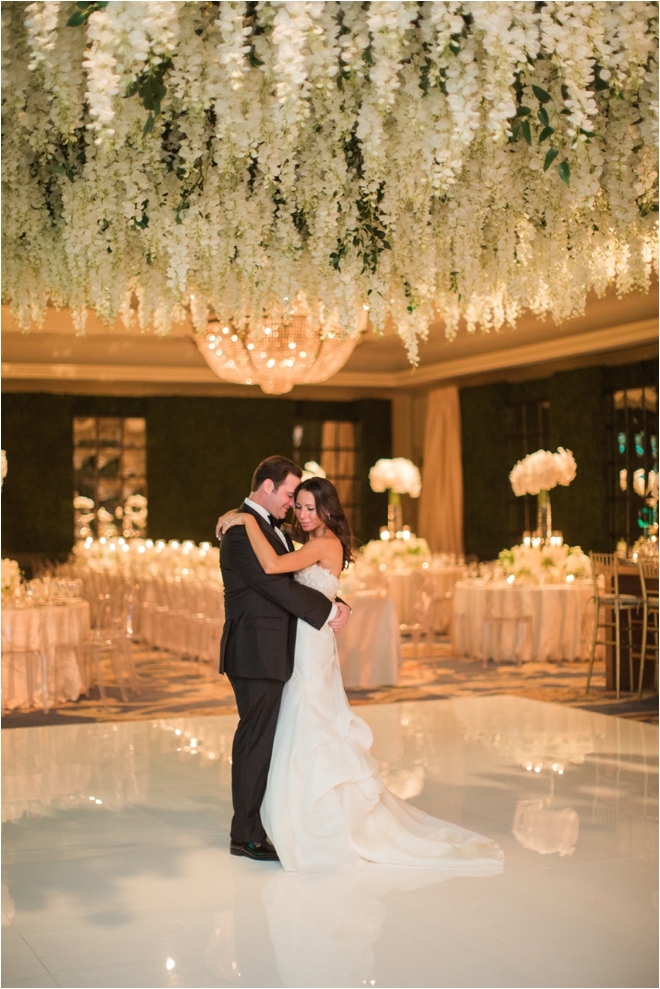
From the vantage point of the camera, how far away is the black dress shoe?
4.27m

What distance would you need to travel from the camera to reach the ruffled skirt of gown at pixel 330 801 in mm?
4117

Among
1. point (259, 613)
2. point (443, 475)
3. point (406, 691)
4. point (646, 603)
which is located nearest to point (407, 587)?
point (406, 691)

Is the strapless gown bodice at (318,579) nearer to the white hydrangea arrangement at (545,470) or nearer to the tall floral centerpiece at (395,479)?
the white hydrangea arrangement at (545,470)

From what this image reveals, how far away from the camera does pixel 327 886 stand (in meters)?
3.91

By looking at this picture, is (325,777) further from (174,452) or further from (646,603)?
(174,452)

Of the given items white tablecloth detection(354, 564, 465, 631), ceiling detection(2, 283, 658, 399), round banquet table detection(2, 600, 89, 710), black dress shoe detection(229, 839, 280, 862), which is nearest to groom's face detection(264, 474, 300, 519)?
black dress shoe detection(229, 839, 280, 862)

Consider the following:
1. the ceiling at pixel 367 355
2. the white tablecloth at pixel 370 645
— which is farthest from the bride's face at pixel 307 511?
the ceiling at pixel 367 355

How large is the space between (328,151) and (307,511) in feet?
4.71

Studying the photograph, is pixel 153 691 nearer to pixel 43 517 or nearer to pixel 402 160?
pixel 402 160

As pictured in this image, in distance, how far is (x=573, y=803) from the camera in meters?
5.13

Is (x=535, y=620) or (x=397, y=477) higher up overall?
(x=397, y=477)

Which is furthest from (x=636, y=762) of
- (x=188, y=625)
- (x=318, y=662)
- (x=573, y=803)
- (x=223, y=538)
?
(x=188, y=625)

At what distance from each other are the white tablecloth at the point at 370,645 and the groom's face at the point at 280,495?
4.43 m

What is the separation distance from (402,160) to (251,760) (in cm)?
231
